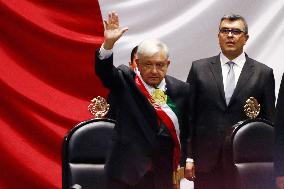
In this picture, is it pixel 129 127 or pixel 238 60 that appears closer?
pixel 129 127

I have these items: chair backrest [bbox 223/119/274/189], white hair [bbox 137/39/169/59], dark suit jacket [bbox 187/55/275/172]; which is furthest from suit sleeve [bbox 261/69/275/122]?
white hair [bbox 137/39/169/59]

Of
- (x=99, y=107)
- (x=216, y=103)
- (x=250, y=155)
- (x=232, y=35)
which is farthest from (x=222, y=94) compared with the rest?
(x=99, y=107)

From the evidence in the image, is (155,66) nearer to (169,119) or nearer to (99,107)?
(169,119)

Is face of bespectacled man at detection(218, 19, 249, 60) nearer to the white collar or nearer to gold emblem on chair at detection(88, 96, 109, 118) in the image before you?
the white collar

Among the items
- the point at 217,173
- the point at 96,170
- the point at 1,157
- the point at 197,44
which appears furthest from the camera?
the point at 197,44

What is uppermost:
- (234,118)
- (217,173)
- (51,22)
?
(51,22)

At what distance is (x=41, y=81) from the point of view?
4250 millimetres

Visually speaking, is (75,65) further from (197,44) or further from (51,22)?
(197,44)

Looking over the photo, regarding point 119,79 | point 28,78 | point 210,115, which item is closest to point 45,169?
point 28,78

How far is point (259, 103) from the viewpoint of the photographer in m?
3.61

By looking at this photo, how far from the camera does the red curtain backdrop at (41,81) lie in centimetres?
419

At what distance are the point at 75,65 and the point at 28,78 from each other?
295 mm

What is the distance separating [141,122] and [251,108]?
875 millimetres

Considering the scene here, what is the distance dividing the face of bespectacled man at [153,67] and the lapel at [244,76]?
1.04 m
